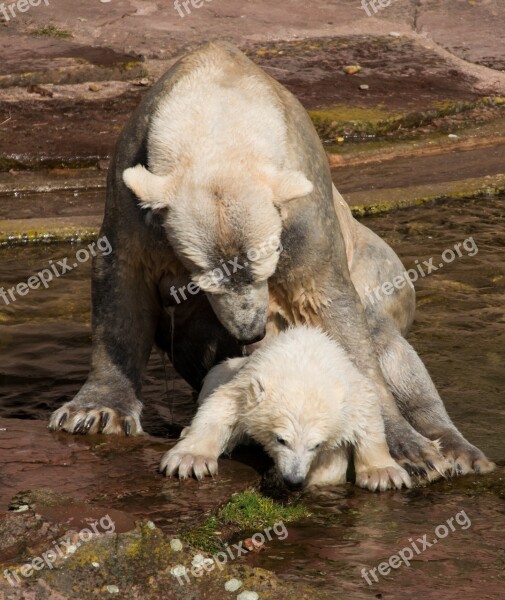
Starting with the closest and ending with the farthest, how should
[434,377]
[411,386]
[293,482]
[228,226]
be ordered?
[293,482]
[228,226]
[411,386]
[434,377]

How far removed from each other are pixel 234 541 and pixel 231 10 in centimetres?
971

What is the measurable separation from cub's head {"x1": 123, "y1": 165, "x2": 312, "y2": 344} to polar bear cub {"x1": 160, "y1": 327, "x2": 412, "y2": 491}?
0.22 m

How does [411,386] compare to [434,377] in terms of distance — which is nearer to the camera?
[411,386]

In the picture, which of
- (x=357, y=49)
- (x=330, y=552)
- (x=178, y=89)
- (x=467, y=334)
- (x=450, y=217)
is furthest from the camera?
(x=357, y=49)

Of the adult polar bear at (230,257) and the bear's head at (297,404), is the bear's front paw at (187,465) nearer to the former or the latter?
the bear's head at (297,404)

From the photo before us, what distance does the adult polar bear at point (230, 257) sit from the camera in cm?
462

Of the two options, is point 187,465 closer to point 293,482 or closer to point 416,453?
point 293,482

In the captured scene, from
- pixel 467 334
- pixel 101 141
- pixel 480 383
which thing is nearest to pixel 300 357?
pixel 480 383

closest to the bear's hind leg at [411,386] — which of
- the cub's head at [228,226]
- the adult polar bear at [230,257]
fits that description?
the adult polar bear at [230,257]

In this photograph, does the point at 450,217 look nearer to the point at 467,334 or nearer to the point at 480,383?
the point at 467,334

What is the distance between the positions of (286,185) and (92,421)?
1381 millimetres

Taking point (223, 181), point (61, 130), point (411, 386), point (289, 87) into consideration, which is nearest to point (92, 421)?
point (223, 181)

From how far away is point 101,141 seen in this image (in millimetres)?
10562

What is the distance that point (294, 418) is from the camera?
4527mm
